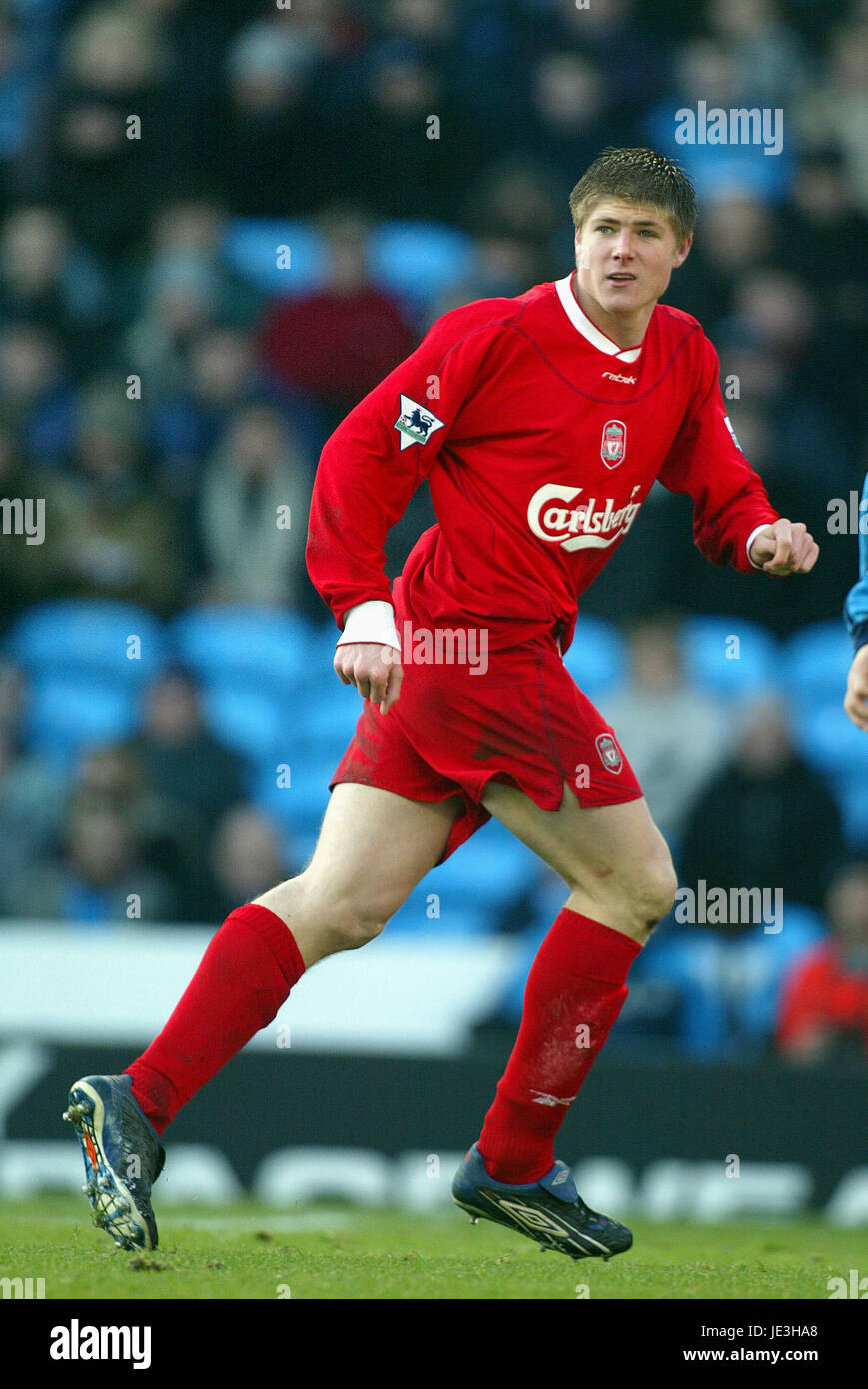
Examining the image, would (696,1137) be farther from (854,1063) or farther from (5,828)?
(5,828)

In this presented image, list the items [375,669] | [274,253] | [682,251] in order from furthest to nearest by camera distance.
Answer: [274,253] < [682,251] < [375,669]

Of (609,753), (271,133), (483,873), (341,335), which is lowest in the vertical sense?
(483,873)

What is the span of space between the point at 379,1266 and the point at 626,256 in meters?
2.24

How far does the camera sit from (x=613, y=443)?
407cm

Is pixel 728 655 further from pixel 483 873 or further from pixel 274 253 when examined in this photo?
pixel 274 253

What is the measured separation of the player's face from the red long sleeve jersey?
97mm

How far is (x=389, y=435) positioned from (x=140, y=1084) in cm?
144

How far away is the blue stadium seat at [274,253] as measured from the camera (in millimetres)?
9234

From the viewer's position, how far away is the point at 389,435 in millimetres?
3902

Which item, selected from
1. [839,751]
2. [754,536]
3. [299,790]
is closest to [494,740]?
[754,536]

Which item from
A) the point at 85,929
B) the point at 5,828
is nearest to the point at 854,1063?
the point at 85,929

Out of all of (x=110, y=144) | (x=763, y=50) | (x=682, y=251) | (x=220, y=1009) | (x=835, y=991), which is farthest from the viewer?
(x=763, y=50)

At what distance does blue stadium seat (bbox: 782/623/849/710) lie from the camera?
27.5 ft

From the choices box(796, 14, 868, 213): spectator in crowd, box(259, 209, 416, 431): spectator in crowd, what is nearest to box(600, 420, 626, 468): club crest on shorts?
box(259, 209, 416, 431): spectator in crowd
